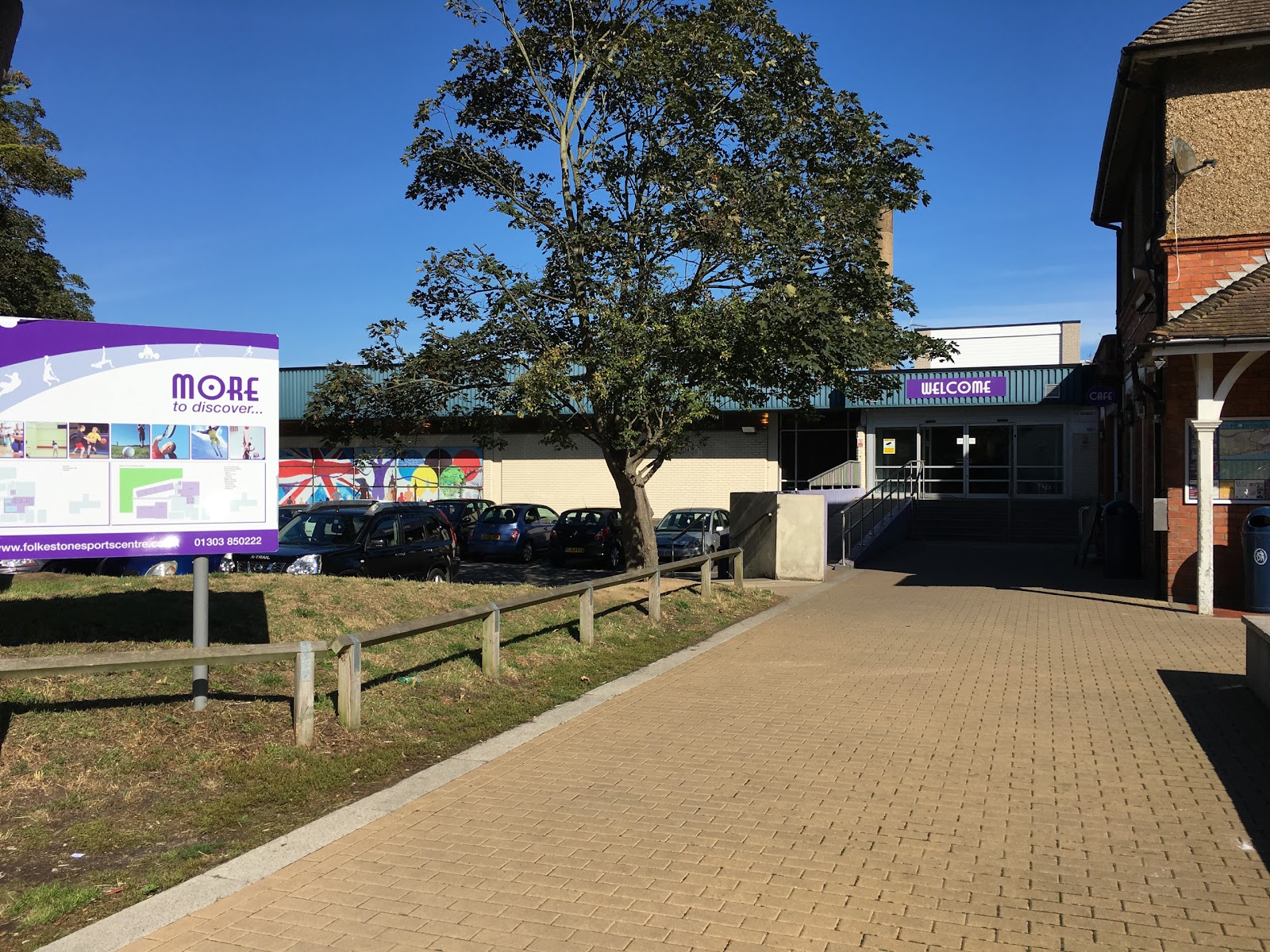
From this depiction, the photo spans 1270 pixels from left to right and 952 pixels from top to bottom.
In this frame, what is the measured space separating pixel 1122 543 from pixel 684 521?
28.9ft

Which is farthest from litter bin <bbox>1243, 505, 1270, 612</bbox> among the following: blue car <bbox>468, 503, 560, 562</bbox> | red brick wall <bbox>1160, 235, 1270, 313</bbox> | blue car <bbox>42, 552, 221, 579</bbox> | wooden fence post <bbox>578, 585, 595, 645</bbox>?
blue car <bbox>468, 503, 560, 562</bbox>

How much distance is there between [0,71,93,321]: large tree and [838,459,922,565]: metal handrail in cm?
1934

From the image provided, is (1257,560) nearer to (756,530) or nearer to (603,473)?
(756,530)

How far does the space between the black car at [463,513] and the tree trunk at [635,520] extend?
10.2 metres

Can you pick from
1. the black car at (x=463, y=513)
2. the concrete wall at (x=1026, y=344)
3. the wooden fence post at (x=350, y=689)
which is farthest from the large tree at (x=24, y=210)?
the concrete wall at (x=1026, y=344)

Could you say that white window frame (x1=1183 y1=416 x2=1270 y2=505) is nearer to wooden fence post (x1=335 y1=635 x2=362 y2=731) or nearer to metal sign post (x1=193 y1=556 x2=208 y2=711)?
wooden fence post (x1=335 y1=635 x2=362 y2=731)

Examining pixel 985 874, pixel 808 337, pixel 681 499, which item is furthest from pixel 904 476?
pixel 985 874

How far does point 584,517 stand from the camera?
2383 cm

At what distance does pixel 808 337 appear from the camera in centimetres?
1310

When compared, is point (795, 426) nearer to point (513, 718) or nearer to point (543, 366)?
point (543, 366)

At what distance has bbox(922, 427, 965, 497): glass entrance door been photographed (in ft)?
105

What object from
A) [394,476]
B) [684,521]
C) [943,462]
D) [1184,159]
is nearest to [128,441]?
[1184,159]

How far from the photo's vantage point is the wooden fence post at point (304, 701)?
6.52 metres

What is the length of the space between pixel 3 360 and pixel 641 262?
8.57 metres
